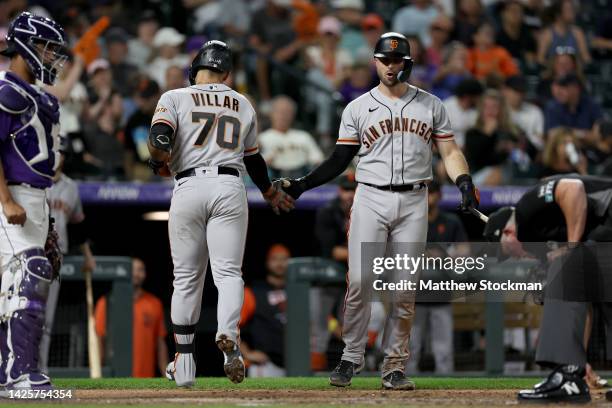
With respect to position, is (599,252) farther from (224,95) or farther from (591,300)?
(224,95)

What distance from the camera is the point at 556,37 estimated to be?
53.4 feet

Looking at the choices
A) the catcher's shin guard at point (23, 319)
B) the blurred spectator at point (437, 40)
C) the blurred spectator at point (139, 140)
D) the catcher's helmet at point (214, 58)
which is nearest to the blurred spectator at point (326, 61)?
the blurred spectator at point (437, 40)

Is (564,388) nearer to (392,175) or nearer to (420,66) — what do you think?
(392,175)

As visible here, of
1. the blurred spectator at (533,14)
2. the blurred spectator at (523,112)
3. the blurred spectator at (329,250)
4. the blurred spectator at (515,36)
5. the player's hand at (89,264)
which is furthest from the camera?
the blurred spectator at (533,14)

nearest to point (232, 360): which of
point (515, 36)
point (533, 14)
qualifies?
point (515, 36)

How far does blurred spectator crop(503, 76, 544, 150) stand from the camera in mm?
14188

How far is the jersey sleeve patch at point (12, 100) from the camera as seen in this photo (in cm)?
676

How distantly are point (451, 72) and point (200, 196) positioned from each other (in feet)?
25.8

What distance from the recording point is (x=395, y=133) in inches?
304

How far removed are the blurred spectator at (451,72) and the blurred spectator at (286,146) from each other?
1998mm

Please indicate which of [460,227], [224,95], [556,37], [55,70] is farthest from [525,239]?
[556,37]

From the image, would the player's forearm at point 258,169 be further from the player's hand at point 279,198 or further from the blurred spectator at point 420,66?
the blurred spectator at point 420,66

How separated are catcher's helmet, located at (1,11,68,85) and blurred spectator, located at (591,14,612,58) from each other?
11153 millimetres

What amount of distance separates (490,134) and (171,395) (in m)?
6.93
